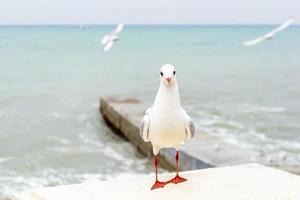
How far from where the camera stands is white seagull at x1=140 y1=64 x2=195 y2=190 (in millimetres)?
2986

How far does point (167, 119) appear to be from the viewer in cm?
303

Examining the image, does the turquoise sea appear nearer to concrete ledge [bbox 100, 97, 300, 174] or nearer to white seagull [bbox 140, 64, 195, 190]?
concrete ledge [bbox 100, 97, 300, 174]

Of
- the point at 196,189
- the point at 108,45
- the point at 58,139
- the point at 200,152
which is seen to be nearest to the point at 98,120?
the point at 58,139

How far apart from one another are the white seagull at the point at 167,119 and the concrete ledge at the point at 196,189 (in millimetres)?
288

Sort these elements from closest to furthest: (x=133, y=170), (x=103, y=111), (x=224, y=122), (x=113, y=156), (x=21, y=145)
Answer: (x=133, y=170) < (x=113, y=156) < (x=21, y=145) < (x=224, y=122) < (x=103, y=111)

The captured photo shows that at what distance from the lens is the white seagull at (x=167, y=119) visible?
2986 millimetres

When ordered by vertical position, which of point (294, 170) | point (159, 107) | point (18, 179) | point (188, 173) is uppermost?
point (159, 107)

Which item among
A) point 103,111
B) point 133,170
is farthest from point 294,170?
point 103,111

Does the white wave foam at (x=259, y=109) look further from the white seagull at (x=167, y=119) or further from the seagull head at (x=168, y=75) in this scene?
the seagull head at (x=168, y=75)

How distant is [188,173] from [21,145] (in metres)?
9.22

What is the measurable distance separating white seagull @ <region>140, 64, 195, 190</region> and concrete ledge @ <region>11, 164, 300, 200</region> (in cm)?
29

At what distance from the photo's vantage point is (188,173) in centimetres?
362

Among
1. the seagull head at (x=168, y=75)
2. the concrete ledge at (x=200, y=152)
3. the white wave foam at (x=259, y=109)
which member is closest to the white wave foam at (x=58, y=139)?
the concrete ledge at (x=200, y=152)

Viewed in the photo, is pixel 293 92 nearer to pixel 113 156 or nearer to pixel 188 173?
pixel 113 156
